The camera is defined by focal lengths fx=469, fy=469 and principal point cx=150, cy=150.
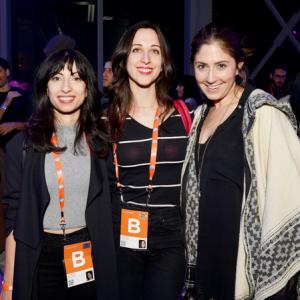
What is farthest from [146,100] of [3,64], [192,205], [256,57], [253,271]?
[256,57]

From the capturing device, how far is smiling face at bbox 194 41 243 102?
221cm

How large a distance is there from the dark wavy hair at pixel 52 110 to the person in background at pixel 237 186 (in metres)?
0.48

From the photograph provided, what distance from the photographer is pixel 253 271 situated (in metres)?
1.97

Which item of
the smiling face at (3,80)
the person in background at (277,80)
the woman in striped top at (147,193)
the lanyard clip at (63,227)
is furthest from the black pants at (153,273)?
the person in background at (277,80)

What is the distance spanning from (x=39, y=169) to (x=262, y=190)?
99cm

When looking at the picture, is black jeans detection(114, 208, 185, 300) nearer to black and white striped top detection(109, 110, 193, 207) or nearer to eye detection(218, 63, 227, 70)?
black and white striped top detection(109, 110, 193, 207)

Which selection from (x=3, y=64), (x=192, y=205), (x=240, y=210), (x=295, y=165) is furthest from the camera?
(x=3, y=64)

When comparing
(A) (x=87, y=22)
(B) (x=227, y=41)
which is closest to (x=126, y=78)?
(B) (x=227, y=41)

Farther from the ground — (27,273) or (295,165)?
(295,165)

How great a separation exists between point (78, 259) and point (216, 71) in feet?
3.56

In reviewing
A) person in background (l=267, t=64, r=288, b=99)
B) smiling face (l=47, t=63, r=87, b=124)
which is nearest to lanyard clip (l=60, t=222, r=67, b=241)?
smiling face (l=47, t=63, r=87, b=124)

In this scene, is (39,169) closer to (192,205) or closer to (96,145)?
(96,145)

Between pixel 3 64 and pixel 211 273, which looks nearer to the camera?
pixel 211 273

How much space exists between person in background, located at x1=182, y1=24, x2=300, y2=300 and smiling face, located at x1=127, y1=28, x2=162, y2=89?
0.27 m
